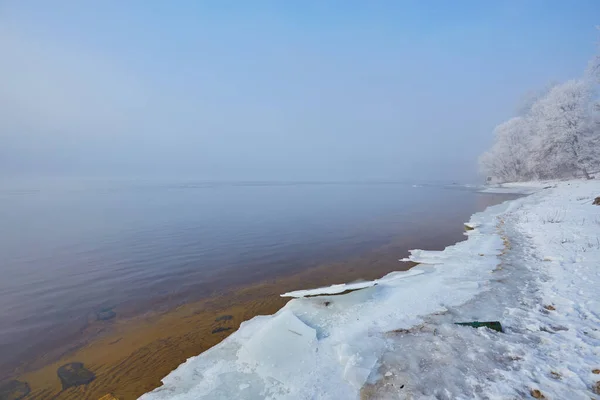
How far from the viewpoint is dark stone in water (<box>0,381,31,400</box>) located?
4.89 meters

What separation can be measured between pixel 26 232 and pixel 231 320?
2029 cm

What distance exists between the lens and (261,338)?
498 centimetres

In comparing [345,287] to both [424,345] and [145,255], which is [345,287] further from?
[145,255]

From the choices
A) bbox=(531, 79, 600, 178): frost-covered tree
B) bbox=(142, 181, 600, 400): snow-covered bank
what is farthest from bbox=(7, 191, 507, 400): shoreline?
bbox=(531, 79, 600, 178): frost-covered tree

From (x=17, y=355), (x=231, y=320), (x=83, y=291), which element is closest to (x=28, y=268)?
(x=83, y=291)

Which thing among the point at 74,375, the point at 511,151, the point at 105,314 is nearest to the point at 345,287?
the point at 74,375

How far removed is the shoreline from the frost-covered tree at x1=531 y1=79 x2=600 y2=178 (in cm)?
3737

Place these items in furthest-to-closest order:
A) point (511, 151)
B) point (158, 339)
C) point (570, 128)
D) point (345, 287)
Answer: point (511, 151)
point (570, 128)
point (345, 287)
point (158, 339)

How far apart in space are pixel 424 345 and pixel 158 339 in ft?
18.8

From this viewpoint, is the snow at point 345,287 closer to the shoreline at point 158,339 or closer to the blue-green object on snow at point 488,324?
the shoreline at point 158,339

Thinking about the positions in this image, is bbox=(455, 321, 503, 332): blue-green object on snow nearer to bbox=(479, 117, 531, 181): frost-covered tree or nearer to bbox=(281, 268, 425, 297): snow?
bbox=(281, 268, 425, 297): snow

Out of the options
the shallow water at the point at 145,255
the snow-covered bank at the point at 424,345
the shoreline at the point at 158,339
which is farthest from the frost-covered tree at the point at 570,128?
the shoreline at the point at 158,339

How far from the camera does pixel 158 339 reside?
635cm

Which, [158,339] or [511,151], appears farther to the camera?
[511,151]
